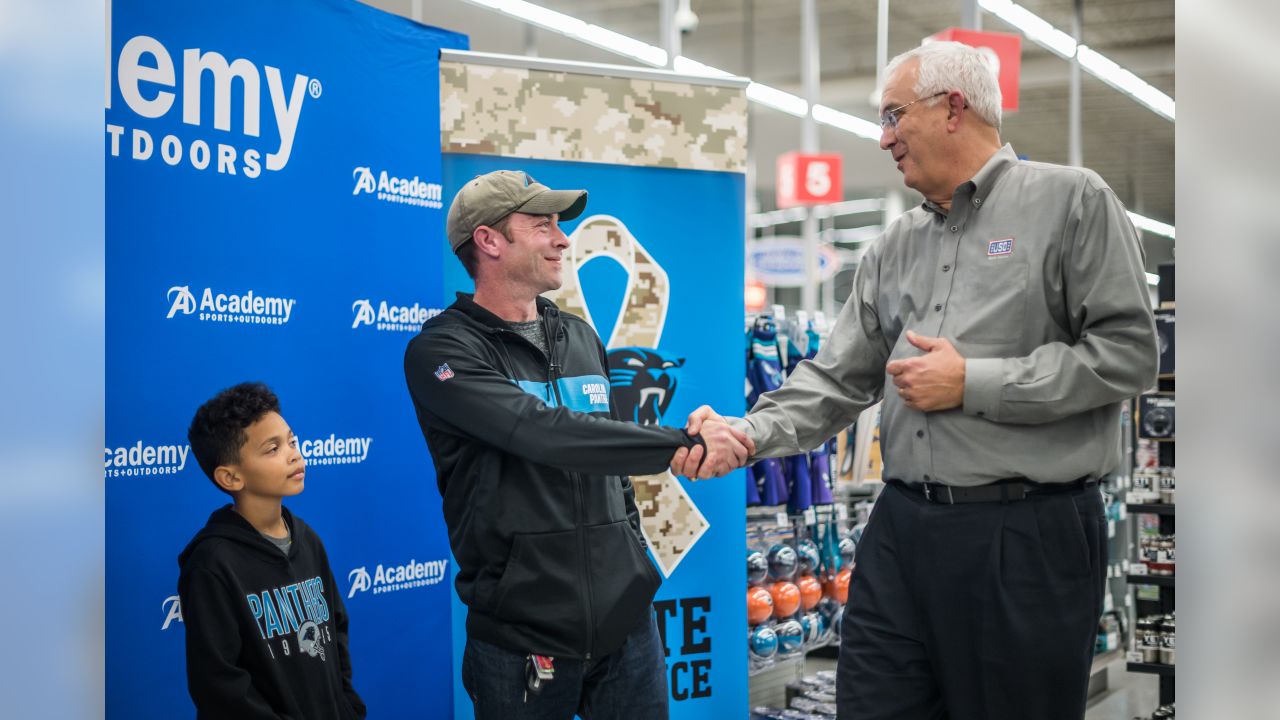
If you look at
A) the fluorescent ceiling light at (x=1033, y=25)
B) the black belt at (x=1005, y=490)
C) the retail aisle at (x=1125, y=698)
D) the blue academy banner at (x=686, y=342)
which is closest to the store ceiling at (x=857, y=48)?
the fluorescent ceiling light at (x=1033, y=25)

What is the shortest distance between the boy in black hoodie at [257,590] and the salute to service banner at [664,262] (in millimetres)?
978

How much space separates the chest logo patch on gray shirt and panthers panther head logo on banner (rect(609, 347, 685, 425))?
1712 millimetres

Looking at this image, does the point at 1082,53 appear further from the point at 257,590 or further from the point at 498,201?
the point at 257,590

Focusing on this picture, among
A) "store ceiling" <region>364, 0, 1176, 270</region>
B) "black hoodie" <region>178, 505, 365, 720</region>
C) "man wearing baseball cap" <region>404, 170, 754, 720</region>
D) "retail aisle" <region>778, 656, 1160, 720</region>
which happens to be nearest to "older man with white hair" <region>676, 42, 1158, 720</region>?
"man wearing baseball cap" <region>404, 170, 754, 720</region>

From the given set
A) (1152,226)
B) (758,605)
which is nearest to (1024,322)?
(758,605)

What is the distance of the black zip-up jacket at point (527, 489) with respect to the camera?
2277 mm

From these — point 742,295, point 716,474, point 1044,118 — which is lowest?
point 716,474

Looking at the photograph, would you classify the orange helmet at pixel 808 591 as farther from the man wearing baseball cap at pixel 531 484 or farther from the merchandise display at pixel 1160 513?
the man wearing baseball cap at pixel 531 484

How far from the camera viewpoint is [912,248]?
2.45 meters

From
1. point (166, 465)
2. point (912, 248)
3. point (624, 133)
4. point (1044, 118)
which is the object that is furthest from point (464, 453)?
point (1044, 118)

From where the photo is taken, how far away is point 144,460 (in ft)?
8.69

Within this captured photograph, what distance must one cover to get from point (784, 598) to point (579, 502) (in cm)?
268
